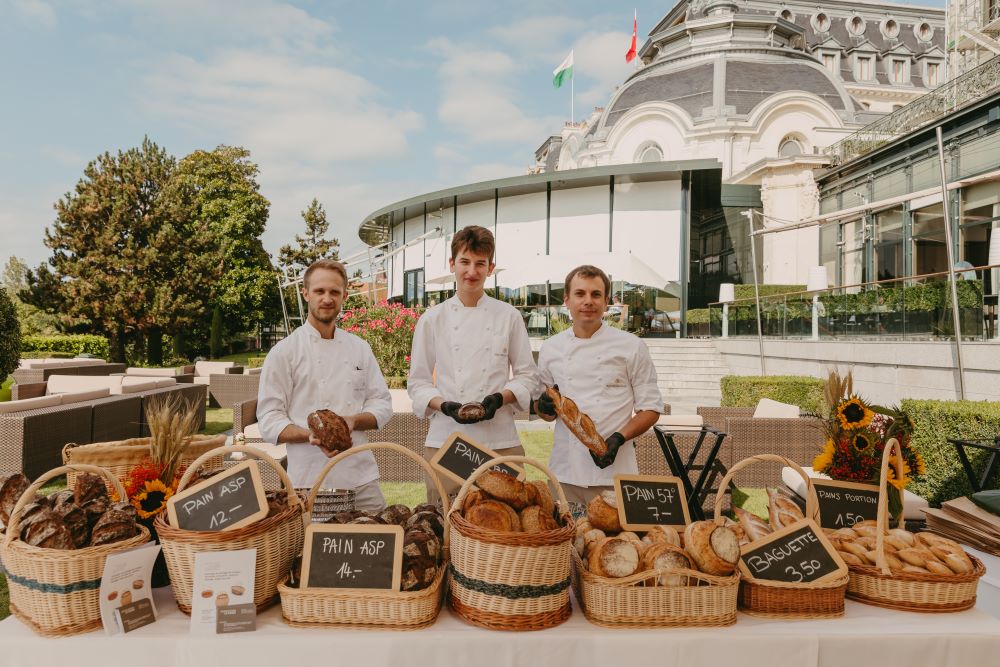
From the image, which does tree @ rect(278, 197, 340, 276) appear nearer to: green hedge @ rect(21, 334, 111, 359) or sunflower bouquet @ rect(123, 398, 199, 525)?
green hedge @ rect(21, 334, 111, 359)

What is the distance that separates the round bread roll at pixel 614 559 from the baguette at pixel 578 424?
616mm

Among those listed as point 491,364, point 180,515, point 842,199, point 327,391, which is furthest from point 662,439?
point 842,199

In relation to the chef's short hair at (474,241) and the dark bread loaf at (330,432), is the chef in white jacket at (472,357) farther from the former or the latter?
the dark bread loaf at (330,432)

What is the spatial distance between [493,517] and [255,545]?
24.6 inches

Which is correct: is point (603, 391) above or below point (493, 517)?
above

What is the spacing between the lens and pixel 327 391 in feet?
8.09

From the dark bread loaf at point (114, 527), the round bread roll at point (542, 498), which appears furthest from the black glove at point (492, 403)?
the dark bread loaf at point (114, 527)

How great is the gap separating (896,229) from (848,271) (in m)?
3.16

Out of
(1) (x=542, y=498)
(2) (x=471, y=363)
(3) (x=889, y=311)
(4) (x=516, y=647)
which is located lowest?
(4) (x=516, y=647)

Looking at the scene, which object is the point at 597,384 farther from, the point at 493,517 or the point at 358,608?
the point at 358,608

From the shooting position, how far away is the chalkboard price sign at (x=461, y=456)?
1.90 metres

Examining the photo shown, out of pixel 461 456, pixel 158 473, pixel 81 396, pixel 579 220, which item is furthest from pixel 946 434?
pixel 579 220

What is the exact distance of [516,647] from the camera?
1519 mm

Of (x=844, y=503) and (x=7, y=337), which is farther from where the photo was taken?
(x=7, y=337)
